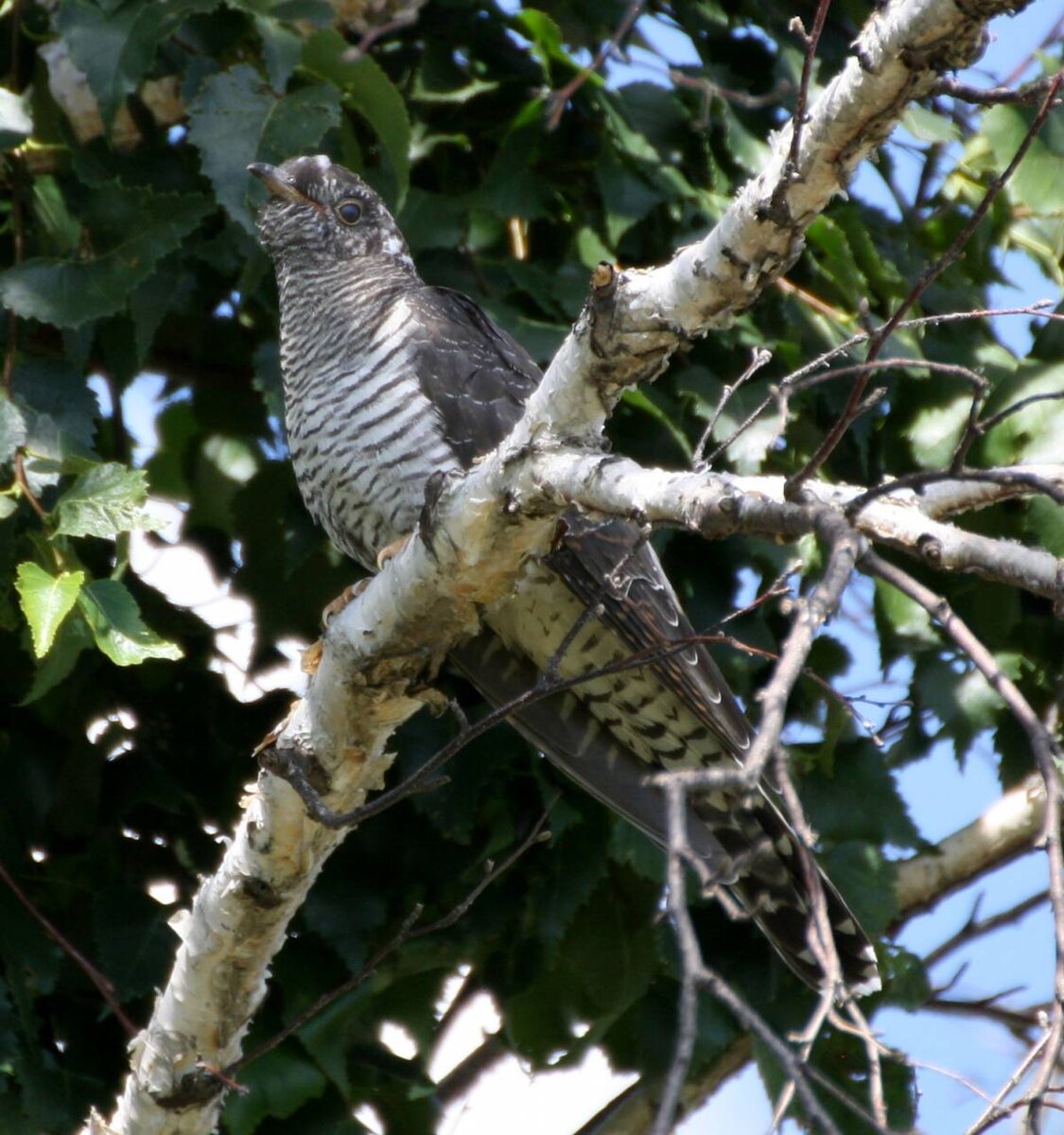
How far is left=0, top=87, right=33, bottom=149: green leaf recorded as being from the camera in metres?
2.79

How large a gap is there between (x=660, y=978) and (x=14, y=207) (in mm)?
2061

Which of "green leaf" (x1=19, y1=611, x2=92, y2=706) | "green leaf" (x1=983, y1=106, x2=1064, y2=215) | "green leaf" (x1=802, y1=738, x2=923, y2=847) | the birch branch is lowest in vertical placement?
"green leaf" (x1=802, y1=738, x2=923, y2=847)

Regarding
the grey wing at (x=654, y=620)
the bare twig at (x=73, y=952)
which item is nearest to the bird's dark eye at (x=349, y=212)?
the grey wing at (x=654, y=620)

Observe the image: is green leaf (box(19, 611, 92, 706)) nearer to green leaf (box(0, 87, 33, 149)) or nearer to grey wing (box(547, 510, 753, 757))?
grey wing (box(547, 510, 753, 757))

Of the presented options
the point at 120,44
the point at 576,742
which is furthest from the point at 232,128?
the point at 576,742

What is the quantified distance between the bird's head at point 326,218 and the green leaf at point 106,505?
1032 mm

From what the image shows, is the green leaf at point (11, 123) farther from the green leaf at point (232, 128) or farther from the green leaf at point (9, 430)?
the green leaf at point (9, 430)

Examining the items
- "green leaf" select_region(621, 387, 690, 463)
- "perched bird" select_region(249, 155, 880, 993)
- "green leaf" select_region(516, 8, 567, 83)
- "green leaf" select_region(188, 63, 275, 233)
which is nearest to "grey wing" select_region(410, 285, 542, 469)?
"perched bird" select_region(249, 155, 880, 993)

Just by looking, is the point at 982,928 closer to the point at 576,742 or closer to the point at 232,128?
the point at 576,742

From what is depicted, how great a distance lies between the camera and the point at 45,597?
7.68 ft

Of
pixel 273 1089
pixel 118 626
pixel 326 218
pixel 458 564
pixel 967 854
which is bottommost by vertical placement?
pixel 273 1089

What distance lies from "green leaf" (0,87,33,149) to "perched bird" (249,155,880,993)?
0.44 m

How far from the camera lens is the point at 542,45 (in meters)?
3.12

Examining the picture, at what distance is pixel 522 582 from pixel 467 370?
451 millimetres
